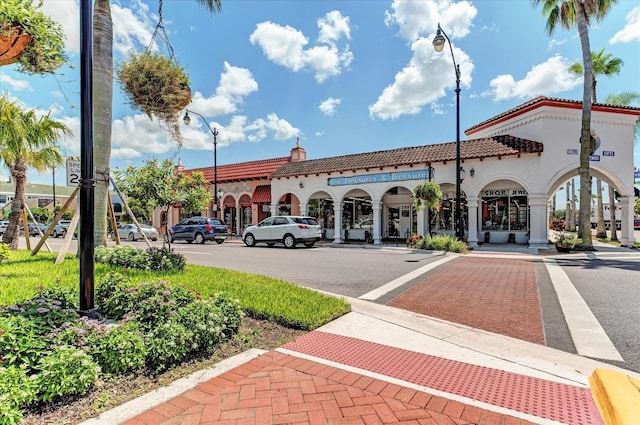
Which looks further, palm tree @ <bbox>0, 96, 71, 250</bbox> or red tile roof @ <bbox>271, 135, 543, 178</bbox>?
red tile roof @ <bbox>271, 135, 543, 178</bbox>

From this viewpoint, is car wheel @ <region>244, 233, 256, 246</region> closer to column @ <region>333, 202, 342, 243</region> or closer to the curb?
column @ <region>333, 202, 342, 243</region>

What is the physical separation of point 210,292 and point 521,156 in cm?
1648

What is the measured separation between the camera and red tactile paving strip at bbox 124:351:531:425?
101 inches

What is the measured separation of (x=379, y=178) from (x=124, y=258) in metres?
15.5

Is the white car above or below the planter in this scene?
below

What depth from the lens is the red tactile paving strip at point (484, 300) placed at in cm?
509

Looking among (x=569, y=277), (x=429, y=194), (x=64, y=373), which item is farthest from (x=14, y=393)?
(x=429, y=194)

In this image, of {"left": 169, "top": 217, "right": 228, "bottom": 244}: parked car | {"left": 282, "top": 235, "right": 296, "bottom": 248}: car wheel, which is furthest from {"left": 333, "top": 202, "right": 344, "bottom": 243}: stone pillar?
{"left": 169, "top": 217, "right": 228, "bottom": 244}: parked car

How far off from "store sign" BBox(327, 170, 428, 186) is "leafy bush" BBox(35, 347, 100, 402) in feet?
60.6

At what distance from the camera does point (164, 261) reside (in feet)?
26.5

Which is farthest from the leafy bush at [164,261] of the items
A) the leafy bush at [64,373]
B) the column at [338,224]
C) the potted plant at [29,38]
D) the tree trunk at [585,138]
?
the tree trunk at [585,138]

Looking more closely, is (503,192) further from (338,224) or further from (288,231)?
(288,231)

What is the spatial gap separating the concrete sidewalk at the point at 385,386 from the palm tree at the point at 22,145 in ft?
22.2

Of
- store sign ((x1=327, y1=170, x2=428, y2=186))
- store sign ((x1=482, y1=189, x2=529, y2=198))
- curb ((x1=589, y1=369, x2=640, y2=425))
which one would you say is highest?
store sign ((x1=327, y1=170, x2=428, y2=186))
